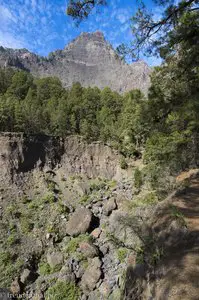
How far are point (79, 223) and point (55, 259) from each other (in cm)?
323

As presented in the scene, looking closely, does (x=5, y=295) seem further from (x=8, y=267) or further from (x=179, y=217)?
(x=179, y=217)

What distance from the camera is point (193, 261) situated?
4.53 meters

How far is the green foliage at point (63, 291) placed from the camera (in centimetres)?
1178

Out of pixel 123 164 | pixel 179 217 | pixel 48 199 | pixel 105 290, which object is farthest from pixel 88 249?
pixel 123 164

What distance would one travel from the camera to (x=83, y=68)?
104 metres

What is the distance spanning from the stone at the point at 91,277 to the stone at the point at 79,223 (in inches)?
134

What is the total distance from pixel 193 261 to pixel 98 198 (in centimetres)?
1607

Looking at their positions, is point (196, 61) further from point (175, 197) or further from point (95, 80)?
point (95, 80)

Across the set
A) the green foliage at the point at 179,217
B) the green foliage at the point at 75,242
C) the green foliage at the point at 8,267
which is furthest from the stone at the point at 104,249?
the green foliage at the point at 179,217

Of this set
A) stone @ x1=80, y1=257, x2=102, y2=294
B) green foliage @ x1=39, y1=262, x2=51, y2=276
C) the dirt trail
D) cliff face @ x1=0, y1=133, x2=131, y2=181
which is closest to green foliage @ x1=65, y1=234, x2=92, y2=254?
green foliage @ x1=39, y1=262, x2=51, y2=276

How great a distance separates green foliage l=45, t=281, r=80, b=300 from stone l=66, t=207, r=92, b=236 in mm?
4042

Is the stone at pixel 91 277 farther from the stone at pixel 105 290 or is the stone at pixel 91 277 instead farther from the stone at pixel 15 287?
the stone at pixel 15 287

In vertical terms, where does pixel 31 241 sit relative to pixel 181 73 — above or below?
below

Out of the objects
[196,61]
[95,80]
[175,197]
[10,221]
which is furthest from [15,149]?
[95,80]
